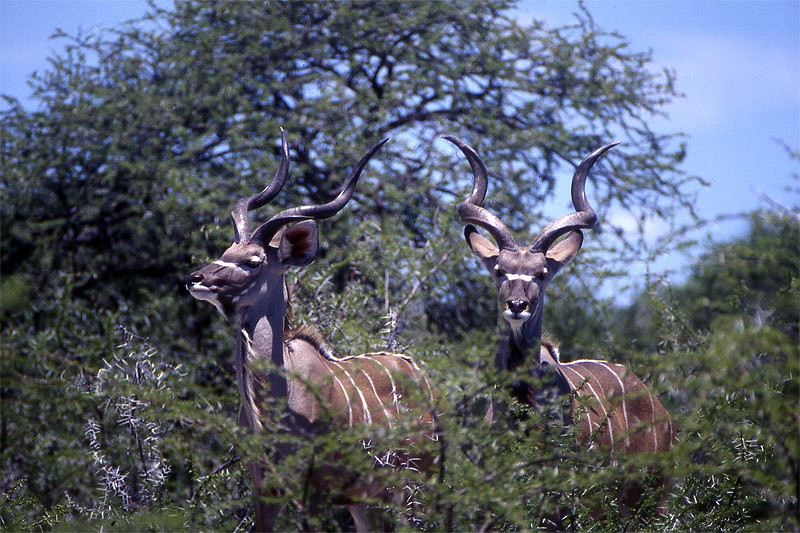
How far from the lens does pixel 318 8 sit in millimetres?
6695

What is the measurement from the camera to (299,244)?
3.31 m

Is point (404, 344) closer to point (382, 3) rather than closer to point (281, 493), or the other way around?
point (281, 493)

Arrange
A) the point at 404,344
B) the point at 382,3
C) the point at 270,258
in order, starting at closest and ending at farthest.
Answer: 1. the point at 270,258
2. the point at 404,344
3. the point at 382,3

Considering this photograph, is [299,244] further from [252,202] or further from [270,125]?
[270,125]

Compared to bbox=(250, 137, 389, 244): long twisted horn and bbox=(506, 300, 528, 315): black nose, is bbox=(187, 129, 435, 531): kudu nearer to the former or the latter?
bbox=(250, 137, 389, 244): long twisted horn

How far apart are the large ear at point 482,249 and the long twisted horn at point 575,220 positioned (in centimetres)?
17

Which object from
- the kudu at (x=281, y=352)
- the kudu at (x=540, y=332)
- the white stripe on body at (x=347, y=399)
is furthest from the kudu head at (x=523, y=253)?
the white stripe on body at (x=347, y=399)

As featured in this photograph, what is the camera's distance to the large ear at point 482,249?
3.67m

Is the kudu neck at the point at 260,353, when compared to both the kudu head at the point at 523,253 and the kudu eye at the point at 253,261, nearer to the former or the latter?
the kudu eye at the point at 253,261

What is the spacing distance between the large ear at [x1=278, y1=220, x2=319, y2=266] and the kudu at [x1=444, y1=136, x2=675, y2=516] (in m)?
0.70

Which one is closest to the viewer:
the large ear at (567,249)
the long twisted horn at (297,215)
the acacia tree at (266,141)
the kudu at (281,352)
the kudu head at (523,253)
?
the kudu at (281,352)

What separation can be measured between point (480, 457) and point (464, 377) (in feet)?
0.64

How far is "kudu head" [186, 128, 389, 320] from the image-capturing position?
307cm

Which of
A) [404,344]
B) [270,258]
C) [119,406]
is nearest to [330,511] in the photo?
[270,258]
